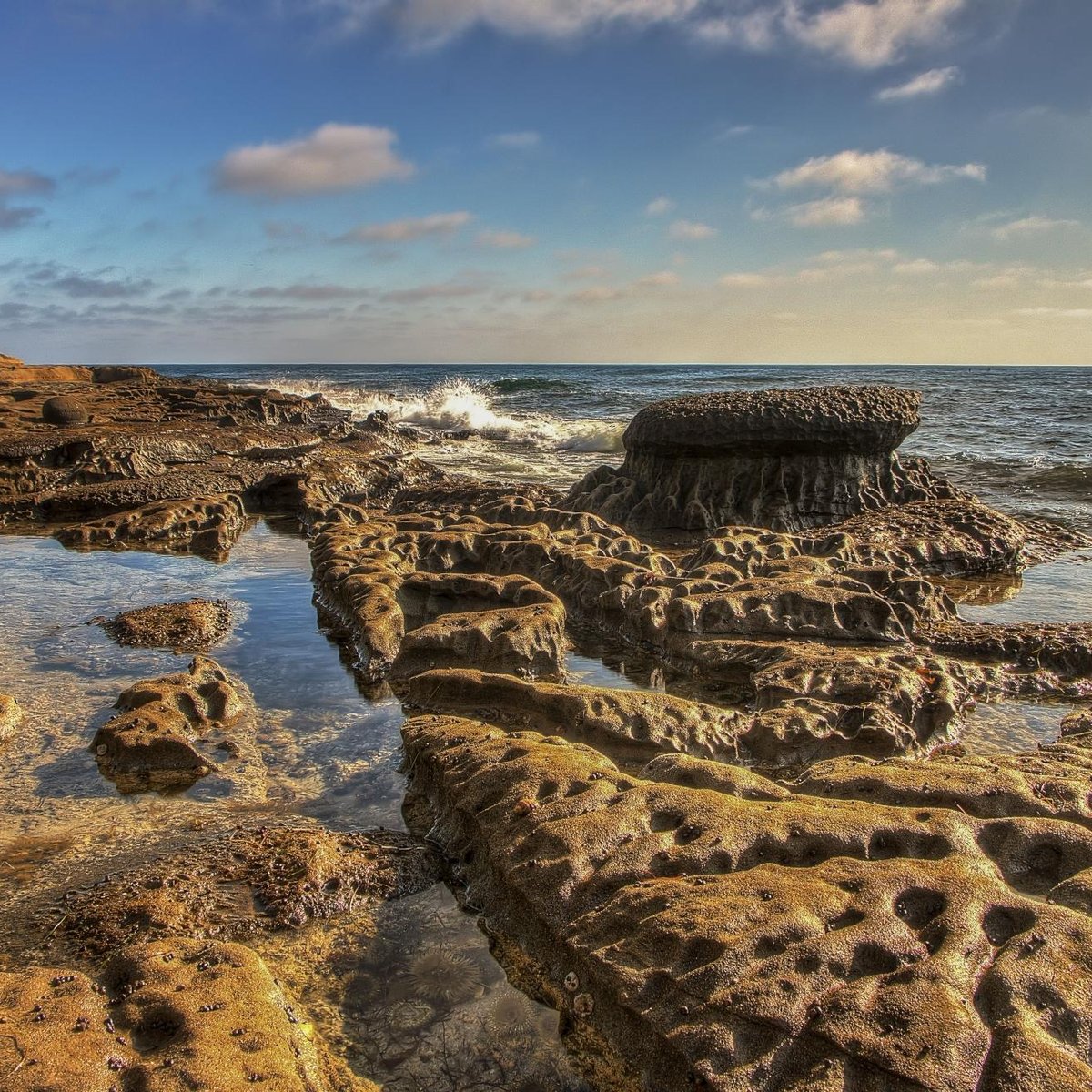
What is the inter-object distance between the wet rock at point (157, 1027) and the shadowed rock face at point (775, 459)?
21.9 feet

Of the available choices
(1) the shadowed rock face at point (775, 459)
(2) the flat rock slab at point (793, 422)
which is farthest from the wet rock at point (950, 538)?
(2) the flat rock slab at point (793, 422)

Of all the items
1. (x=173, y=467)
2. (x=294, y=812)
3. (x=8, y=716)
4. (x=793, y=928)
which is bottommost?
(x=294, y=812)

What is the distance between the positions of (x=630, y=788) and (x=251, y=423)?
641 inches

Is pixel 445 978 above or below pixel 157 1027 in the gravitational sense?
below

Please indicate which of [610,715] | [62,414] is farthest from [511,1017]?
[62,414]

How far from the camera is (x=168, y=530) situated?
9.17m

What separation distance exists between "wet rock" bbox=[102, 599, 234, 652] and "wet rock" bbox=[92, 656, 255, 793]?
0.85 m

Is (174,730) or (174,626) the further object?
(174,626)

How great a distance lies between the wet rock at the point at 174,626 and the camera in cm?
550

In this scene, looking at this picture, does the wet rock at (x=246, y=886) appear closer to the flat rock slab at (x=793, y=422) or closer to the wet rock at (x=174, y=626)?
the wet rock at (x=174, y=626)

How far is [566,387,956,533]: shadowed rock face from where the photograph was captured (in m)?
8.35

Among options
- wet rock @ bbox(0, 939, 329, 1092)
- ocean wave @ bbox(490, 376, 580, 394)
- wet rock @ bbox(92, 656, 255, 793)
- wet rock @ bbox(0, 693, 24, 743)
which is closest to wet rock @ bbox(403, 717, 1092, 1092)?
wet rock @ bbox(0, 939, 329, 1092)

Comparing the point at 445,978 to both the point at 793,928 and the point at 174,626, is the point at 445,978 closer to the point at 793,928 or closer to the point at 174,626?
the point at 793,928

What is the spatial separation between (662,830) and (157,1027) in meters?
1.39
